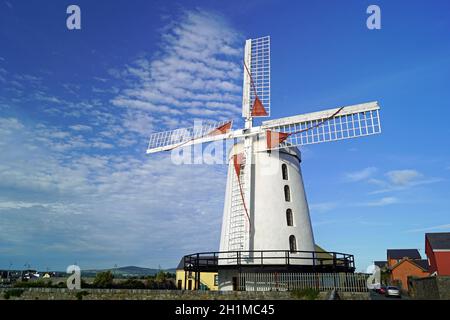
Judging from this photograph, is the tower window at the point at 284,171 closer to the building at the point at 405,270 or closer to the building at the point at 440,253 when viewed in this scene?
the building at the point at 440,253

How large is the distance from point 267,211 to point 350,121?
714cm

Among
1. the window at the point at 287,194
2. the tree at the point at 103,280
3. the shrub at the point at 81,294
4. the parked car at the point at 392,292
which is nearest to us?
the shrub at the point at 81,294

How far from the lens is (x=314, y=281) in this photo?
1745 cm

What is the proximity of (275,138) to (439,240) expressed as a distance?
1145 inches

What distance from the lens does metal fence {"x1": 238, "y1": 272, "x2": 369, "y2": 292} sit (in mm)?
16984

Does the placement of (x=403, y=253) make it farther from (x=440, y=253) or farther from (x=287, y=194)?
(x=287, y=194)

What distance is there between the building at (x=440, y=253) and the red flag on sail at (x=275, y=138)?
2729 cm

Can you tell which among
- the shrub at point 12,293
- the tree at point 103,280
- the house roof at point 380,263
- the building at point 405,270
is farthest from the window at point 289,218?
the house roof at point 380,263

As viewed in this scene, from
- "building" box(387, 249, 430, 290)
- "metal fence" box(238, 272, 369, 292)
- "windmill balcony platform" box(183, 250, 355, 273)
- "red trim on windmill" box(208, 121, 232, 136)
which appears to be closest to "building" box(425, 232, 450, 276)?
"building" box(387, 249, 430, 290)

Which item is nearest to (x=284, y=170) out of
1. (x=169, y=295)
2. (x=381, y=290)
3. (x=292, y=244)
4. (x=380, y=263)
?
(x=292, y=244)

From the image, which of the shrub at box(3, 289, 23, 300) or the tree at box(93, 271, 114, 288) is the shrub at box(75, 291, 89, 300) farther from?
the tree at box(93, 271, 114, 288)

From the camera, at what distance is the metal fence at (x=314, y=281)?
55.7 feet

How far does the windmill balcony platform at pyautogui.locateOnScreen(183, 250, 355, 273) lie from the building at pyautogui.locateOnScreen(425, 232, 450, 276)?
22840 millimetres

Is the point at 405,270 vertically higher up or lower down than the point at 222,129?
lower down
